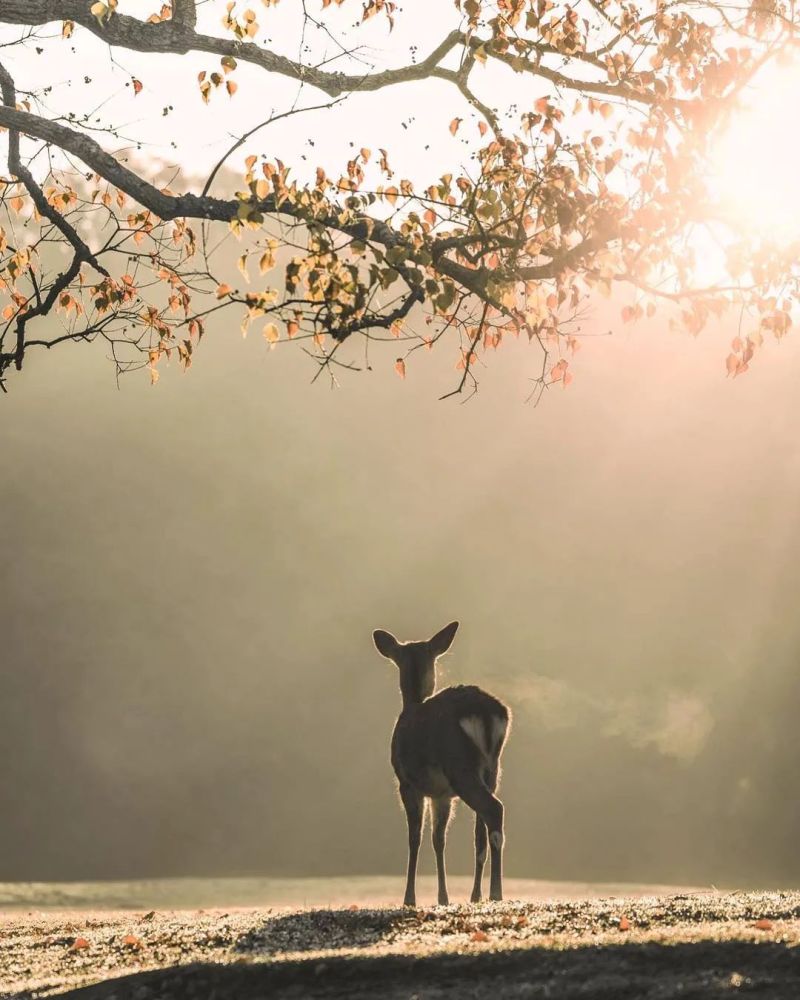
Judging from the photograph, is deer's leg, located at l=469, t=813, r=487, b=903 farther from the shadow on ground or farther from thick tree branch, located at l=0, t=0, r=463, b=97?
thick tree branch, located at l=0, t=0, r=463, b=97

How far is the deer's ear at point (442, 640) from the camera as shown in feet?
52.3

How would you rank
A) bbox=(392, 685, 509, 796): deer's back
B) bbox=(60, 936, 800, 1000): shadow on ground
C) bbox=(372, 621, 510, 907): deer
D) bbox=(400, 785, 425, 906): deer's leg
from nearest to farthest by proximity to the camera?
bbox=(60, 936, 800, 1000): shadow on ground, bbox=(372, 621, 510, 907): deer, bbox=(392, 685, 509, 796): deer's back, bbox=(400, 785, 425, 906): deer's leg

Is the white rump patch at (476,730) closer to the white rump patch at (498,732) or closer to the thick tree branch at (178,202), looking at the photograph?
the white rump patch at (498,732)

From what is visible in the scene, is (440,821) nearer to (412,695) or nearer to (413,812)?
(413,812)

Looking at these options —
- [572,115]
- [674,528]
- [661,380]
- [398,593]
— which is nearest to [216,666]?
[398,593]

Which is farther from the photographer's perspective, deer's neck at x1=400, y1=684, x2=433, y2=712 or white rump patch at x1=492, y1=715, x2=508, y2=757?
deer's neck at x1=400, y1=684, x2=433, y2=712

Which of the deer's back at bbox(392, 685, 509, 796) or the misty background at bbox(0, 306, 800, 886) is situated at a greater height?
the misty background at bbox(0, 306, 800, 886)

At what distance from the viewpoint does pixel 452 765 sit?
14.5m

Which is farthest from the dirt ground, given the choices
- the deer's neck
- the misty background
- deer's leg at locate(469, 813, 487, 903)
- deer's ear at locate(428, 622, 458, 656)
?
the misty background

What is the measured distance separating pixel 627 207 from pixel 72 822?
99.5 ft

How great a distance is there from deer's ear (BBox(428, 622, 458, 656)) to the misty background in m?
21.1

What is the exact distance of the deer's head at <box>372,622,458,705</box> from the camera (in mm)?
15992

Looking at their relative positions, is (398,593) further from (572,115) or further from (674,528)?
(572,115)

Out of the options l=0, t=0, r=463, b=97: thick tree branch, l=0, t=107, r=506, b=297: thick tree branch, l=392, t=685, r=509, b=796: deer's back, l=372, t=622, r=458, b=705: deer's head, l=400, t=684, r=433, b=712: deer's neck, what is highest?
l=0, t=0, r=463, b=97: thick tree branch
